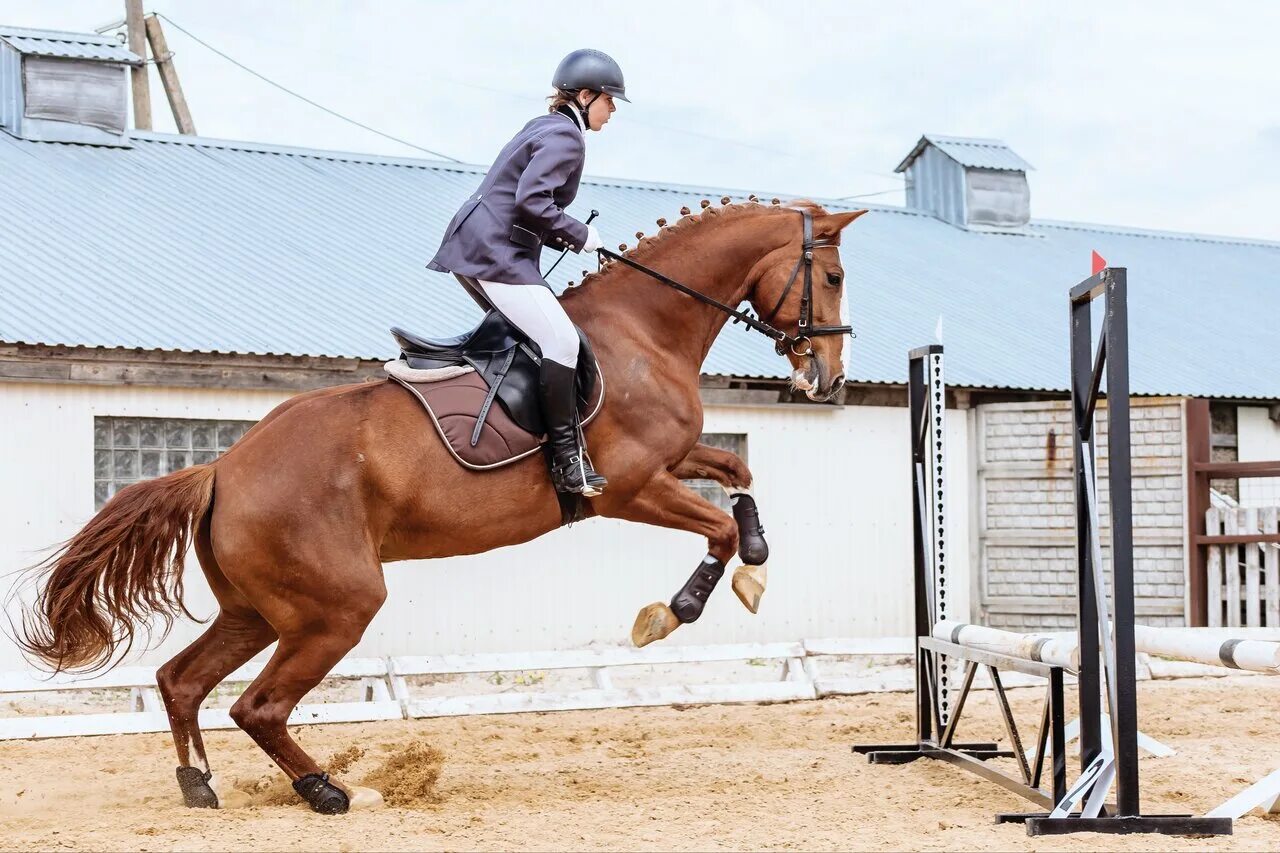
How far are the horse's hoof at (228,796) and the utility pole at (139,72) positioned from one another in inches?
598

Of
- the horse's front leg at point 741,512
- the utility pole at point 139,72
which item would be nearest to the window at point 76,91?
the utility pole at point 139,72

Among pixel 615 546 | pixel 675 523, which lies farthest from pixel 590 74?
pixel 615 546

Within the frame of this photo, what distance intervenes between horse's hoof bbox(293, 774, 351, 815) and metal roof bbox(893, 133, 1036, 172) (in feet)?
48.9

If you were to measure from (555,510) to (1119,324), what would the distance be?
2.21 meters

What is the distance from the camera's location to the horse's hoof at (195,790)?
17.9ft

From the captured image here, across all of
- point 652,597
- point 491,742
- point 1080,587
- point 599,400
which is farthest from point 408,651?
point 1080,587

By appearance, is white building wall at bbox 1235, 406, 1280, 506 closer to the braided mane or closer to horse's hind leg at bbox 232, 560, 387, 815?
the braided mane

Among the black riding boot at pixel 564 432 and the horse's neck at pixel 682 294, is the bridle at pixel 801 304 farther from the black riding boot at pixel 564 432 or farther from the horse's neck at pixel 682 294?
the black riding boot at pixel 564 432

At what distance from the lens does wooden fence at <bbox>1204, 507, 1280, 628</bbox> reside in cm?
1226

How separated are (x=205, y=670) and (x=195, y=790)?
46 cm

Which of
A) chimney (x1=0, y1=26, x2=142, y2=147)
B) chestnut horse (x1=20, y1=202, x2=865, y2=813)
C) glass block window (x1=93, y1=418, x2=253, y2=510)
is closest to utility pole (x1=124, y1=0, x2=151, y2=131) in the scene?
chimney (x1=0, y1=26, x2=142, y2=147)

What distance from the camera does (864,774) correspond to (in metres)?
6.29

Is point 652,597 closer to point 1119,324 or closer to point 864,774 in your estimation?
point 864,774

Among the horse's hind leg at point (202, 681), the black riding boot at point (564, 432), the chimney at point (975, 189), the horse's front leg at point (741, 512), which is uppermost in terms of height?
the chimney at point (975, 189)
